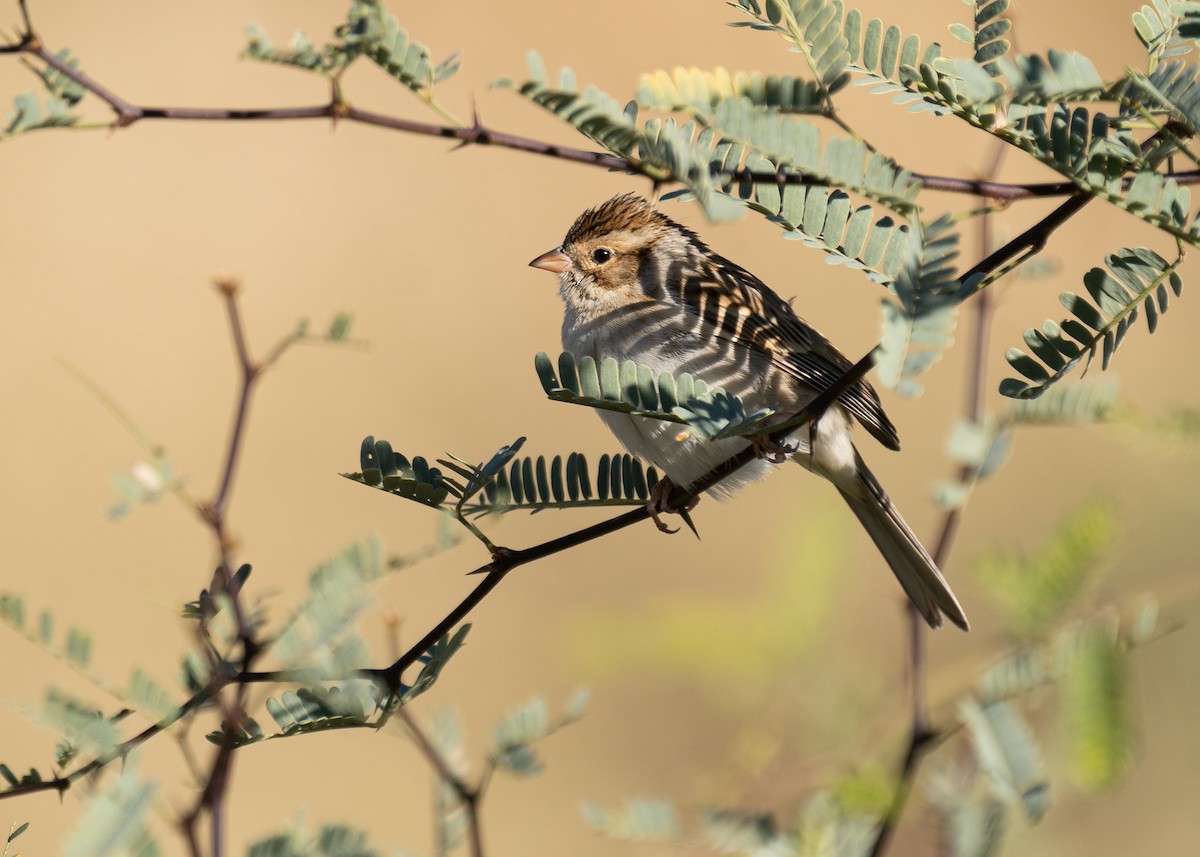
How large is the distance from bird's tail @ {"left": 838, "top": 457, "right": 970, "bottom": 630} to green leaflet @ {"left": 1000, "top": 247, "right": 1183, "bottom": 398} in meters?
1.30

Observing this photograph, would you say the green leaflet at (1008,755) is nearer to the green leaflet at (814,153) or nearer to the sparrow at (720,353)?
the sparrow at (720,353)

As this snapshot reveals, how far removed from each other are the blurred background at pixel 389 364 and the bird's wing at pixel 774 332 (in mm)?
1827

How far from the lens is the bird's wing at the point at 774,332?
10.4 ft

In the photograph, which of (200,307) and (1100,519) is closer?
(1100,519)

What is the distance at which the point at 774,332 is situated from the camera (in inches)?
→ 126

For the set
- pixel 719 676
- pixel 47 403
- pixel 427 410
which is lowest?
pixel 719 676

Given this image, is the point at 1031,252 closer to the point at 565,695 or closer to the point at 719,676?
the point at 719,676

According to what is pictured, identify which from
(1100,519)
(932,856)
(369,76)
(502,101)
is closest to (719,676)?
(932,856)

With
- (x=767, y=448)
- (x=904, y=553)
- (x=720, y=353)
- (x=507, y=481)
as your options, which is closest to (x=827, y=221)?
(x=507, y=481)

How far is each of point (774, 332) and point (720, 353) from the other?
0.19 m

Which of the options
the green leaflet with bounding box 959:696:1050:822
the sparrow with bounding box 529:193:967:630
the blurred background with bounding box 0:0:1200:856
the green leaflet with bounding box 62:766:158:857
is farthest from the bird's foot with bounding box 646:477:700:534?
the blurred background with bounding box 0:0:1200:856

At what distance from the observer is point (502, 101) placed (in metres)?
9.18

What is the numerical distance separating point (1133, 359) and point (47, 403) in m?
7.47

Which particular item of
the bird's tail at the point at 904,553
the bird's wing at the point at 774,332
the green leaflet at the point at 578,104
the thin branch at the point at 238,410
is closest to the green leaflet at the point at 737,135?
the green leaflet at the point at 578,104
